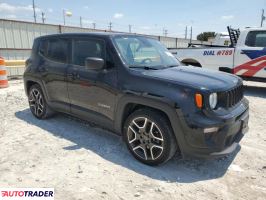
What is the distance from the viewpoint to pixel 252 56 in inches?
336

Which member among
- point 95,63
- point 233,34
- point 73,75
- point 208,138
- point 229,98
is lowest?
point 208,138

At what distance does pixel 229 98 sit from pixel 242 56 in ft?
18.9

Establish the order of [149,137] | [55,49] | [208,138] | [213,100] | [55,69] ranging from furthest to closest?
[55,49]
[55,69]
[149,137]
[213,100]
[208,138]

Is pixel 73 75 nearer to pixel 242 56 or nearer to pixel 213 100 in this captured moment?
pixel 213 100

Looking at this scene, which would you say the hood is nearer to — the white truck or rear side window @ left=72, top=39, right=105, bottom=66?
rear side window @ left=72, top=39, right=105, bottom=66

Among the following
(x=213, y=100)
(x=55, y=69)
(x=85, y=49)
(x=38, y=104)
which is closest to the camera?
(x=213, y=100)

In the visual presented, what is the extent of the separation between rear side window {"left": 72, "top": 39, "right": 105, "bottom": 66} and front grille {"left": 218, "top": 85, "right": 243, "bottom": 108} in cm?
186

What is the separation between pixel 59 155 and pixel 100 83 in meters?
1.24

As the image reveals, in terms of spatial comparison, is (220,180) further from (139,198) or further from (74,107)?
(74,107)

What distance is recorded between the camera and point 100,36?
4328 millimetres

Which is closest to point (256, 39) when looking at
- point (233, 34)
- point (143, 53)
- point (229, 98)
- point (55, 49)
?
point (233, 34)

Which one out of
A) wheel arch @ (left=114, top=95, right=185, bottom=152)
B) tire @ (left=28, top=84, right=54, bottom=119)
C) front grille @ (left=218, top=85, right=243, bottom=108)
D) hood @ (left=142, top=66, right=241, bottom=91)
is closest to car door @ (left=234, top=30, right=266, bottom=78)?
hood @ (left=142, top=66, right=241, bottom=91)

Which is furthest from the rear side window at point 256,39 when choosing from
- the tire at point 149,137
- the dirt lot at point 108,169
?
the tire at point 149,137

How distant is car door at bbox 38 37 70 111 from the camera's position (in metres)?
4.94
